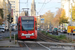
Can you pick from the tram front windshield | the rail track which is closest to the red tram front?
the tram front windshield

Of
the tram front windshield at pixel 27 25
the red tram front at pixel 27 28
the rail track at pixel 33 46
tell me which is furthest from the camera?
the tram front windshield at pixel 27 25

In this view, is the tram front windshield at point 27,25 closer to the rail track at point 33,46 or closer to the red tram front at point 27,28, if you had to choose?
the red tram front at point 27,28

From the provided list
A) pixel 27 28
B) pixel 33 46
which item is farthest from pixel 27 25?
pixel 33 46

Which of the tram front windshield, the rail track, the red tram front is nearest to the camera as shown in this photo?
the rail track

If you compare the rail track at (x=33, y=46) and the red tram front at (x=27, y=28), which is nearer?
the rail track at (x=33, y=46)

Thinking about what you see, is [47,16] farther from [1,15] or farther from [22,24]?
[22,24]

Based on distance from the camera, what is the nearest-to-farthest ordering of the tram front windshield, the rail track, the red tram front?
the rail track
the red tram front
the tram front windshield

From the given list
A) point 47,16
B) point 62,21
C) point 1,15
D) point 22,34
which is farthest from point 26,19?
point 47,16

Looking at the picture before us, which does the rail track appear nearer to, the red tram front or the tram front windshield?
the red tram front

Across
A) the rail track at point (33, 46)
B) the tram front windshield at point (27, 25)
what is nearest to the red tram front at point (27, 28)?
the tram front windshield at point (27, 25)

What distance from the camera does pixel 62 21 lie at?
71125 millimetres

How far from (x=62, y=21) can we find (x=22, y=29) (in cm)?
5267

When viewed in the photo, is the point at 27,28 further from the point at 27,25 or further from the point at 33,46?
the point at 33,46

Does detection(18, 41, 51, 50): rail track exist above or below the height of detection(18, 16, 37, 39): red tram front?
below
